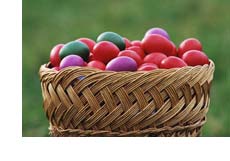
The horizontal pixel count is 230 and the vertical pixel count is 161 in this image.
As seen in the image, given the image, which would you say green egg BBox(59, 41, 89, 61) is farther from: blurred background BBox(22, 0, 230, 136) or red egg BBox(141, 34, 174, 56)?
blurred background BBox(22, 0, 230, 136)

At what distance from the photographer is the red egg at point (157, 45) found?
53.5 inches

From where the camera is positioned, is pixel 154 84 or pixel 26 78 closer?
pixel 154 84

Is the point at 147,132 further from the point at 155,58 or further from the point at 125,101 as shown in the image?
the point at 155,58

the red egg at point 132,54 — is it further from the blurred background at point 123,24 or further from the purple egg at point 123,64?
the blurred background at point 123,24

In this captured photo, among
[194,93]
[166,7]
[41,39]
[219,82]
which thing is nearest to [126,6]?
[166,7]

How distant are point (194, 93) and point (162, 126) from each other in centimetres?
10

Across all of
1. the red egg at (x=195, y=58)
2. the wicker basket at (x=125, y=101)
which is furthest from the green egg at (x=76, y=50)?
the red egg at (x=195, y=58)

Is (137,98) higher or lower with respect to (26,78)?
higher

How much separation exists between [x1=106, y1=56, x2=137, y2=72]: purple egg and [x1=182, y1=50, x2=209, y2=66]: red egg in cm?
14

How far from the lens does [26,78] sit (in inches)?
82.3

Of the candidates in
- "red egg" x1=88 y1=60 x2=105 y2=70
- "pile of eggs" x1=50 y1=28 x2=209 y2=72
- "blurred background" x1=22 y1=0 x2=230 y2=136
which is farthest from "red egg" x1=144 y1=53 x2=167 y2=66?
"blurred background" x1=22 y1=0 x2=230 y2=136

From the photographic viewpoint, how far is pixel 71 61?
1264mm

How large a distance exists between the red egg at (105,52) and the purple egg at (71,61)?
0.04 meters
